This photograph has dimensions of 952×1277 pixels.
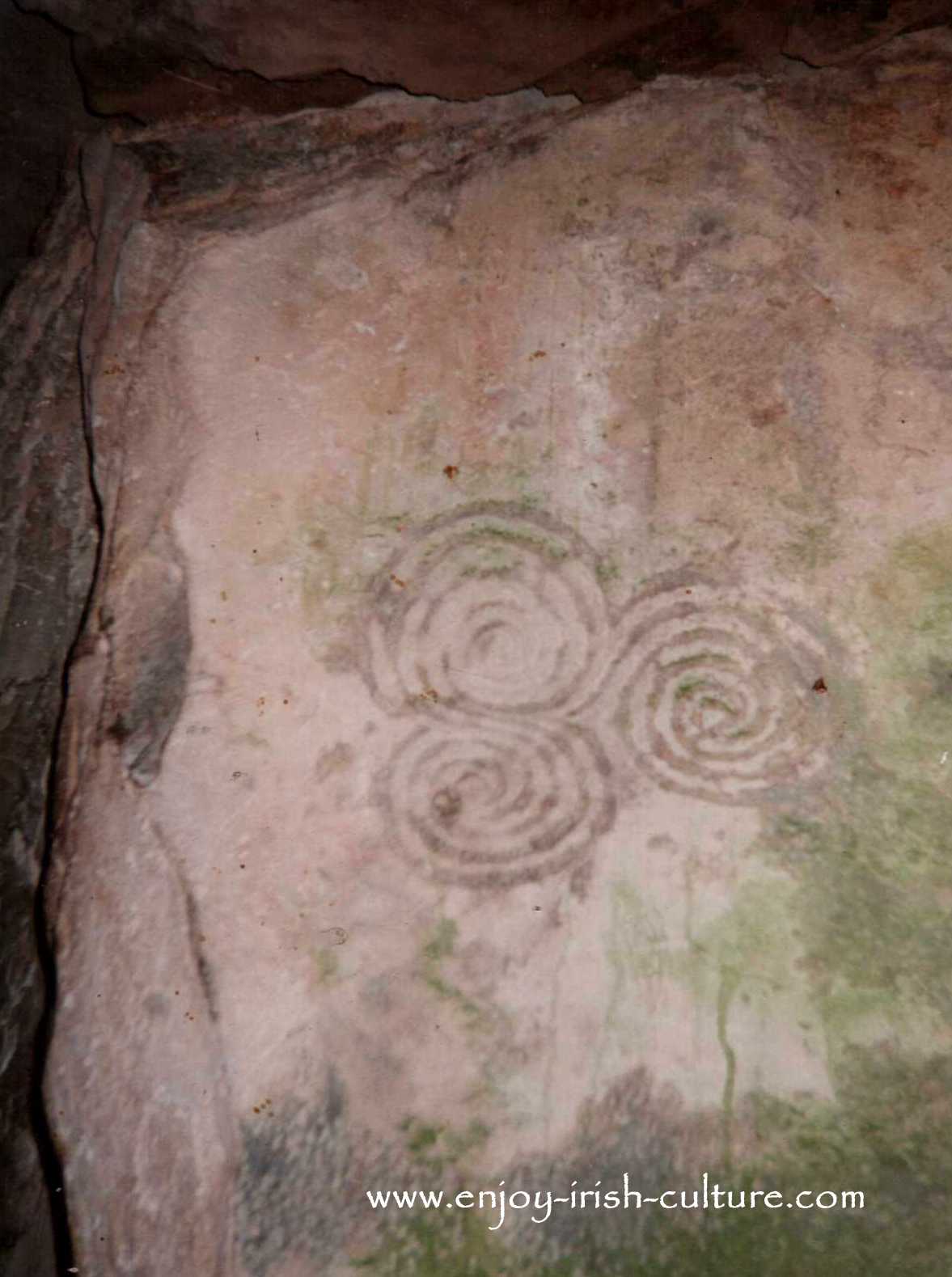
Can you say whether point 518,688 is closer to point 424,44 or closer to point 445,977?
point 445,977

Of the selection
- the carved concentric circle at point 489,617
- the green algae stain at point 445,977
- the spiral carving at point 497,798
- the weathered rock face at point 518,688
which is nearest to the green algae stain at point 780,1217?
the weathered rock face at point 518,688

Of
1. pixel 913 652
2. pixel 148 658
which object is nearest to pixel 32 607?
pixel 148 658

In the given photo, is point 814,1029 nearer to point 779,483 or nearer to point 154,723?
point 779,483

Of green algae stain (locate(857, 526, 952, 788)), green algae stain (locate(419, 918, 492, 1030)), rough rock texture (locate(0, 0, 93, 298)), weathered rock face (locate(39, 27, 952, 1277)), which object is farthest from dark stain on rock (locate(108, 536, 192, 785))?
green algae stain (locate(857, 526, 952, 788))

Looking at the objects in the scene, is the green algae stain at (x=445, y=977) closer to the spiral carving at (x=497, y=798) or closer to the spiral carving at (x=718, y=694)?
A: the spiral carving at (x=497, y=798)

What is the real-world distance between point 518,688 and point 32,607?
0.84 m

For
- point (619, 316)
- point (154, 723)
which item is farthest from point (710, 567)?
point (154, 723)

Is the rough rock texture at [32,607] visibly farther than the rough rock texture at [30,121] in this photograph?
No

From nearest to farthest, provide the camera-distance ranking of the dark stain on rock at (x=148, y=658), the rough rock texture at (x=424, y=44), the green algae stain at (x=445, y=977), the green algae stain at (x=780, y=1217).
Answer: the green algae stain at (x=780, y=1217)
the green algae stain at (x=445, y=977)
the dark stain on rock at (x=148, y=658)
the rough rock texture at (x=424, y=44)

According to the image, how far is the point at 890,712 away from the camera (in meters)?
1.57

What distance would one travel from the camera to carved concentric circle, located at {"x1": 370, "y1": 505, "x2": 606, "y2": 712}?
1668mm

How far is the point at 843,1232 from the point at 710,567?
0.95 meters

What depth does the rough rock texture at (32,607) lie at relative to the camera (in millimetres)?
1540

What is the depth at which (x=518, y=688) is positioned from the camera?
167cm
